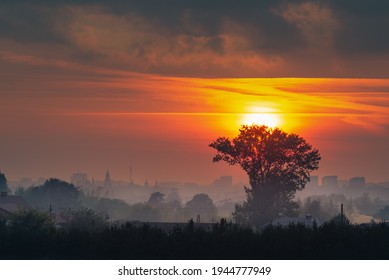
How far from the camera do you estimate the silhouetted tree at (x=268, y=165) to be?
12862 cm

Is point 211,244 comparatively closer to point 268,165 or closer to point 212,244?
point 212,244

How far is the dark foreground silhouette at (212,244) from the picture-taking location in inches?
2785

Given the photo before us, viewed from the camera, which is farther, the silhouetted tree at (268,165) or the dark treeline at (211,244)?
the silhouetted tree at (268,165)

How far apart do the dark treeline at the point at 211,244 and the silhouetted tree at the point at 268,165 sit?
52939 millimetres

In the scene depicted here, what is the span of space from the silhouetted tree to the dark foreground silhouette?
53.2 metres

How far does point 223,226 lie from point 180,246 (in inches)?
218

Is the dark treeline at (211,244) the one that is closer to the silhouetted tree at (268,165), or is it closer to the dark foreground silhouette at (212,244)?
the dark foreground silhouette at (212,244)

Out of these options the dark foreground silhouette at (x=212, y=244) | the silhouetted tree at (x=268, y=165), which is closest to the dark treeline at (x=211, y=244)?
the dark foreground silhouette at (x=212, y=244)

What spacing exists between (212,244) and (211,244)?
0.23 ft

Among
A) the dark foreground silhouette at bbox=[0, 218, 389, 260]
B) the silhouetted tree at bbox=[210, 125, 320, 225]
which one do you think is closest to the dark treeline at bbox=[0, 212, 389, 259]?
the dark foreground silhouette at bbox=[0, 218, 389, 260]

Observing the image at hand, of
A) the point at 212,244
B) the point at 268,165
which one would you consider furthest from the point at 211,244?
the point at 268,165

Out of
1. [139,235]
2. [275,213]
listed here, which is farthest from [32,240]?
[275,213]

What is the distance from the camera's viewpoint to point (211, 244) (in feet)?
235

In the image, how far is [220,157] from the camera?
133 meters
